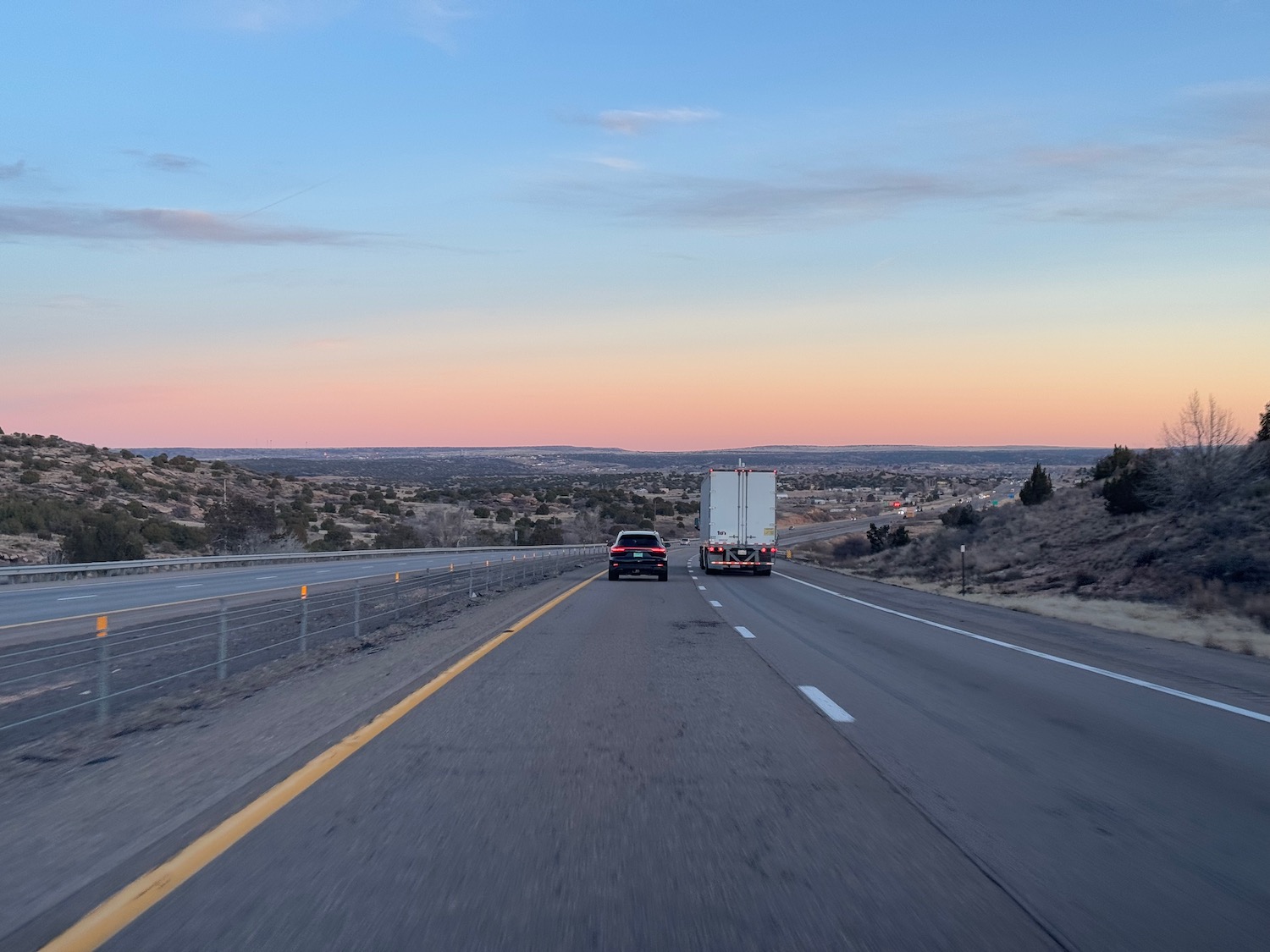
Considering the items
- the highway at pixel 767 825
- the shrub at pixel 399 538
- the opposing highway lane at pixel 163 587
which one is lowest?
the shrub at pixel 399 538

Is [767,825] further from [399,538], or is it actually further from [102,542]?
[399,538]

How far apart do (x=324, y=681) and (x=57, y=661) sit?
8290mm

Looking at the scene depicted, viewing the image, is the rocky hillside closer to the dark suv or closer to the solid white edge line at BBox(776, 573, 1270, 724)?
the solid white edge line at BBox(776, 573, 1270, 724)

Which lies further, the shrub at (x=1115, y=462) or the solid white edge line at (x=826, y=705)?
the shrub at (x=1115, y=462)

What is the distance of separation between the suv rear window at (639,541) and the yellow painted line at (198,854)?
28.5 meters

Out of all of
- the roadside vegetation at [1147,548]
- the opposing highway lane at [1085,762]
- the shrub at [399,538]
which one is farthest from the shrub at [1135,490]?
the shrub at [399,538]

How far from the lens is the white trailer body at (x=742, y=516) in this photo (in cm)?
4322

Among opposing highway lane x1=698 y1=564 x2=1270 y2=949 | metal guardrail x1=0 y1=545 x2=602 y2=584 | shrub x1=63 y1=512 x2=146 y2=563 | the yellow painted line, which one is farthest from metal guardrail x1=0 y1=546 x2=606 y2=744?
shrub x1=63 y1=512 x2=146 y2=563

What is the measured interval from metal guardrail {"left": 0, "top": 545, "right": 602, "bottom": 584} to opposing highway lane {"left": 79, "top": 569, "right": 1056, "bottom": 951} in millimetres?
32210

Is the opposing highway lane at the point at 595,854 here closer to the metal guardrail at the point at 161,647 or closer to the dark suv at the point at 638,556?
→ the metal guardrail at the point at 161,647

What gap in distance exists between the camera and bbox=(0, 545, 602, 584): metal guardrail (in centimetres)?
3747

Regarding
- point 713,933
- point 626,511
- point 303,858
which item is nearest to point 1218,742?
point 713,933

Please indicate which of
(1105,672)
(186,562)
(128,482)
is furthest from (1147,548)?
(128,482)

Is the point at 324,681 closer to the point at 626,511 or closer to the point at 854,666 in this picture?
the point at 854,666
